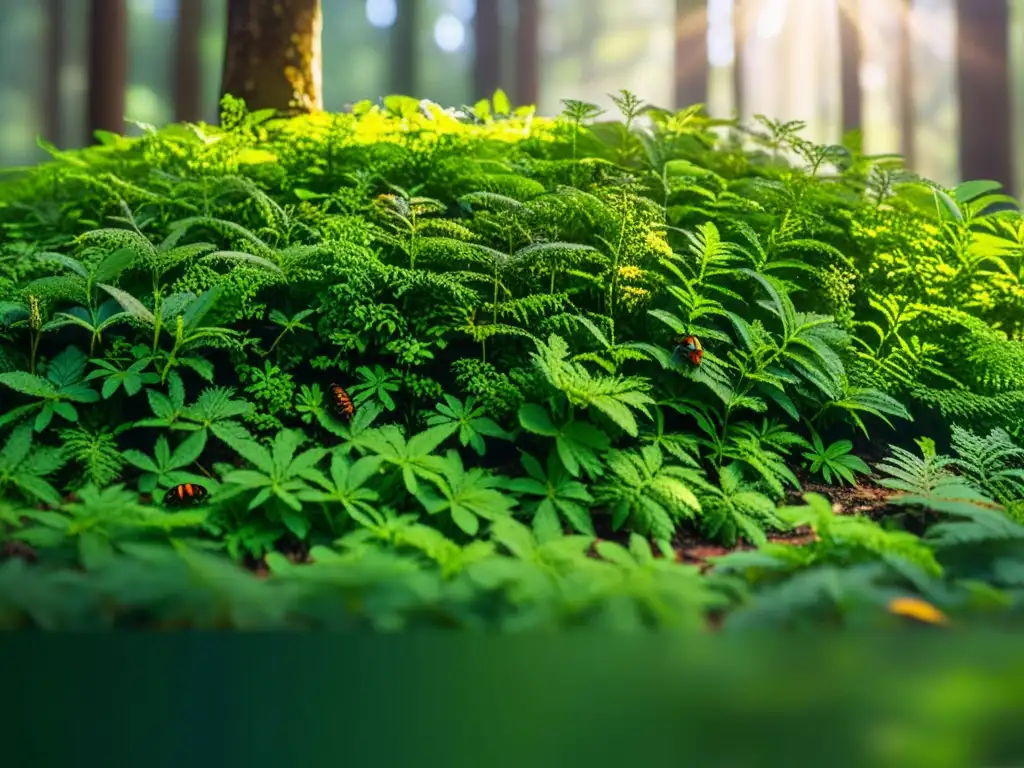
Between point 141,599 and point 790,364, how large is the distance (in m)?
2.43

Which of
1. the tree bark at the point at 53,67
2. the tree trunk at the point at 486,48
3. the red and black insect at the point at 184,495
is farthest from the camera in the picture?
the tree trunk at the point at 486,48

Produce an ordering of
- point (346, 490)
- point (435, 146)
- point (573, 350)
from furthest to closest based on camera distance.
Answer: point (435, 146) → point (573, 350) → point (346, 490)

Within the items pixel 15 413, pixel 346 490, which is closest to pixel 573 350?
pixel 346 490

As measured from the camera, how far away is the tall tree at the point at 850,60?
1266 centimetres

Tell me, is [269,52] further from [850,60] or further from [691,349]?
[850,60]

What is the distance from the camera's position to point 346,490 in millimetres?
2174

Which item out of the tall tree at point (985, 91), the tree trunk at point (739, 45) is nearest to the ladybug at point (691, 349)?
the tall tree at point (985, 91)

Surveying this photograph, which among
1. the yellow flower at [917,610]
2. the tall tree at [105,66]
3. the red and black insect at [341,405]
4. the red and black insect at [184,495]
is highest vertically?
the tall tree at [105,66]

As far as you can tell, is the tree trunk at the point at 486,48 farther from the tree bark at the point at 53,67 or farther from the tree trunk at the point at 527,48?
the tree bark at the point at 53,67

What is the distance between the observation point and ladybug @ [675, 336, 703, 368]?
262 centimetres

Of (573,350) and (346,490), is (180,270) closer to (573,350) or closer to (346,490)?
(346,490)

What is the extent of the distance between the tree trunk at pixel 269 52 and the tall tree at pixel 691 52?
1044 centimetres

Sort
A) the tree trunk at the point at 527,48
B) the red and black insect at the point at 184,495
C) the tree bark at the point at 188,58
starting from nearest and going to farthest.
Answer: the red and black insect at the point at 184,495 → the tree bark at the point at 188,58 → the tree trunk at the point at 527,48

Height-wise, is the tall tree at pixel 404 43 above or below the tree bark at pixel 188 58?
above
